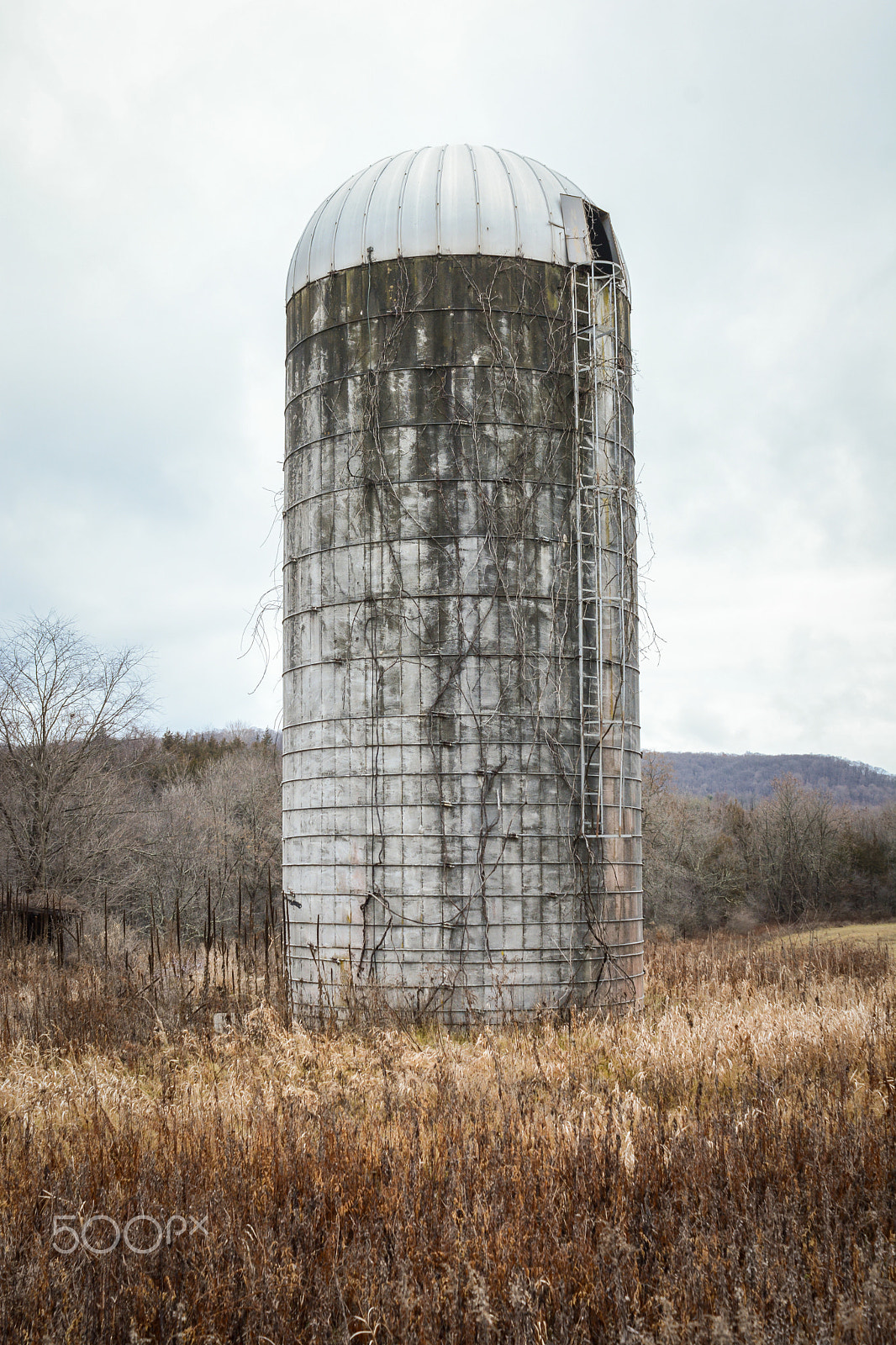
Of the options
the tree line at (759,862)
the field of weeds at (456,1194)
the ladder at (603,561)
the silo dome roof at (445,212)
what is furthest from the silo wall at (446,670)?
the tree line at (759,862)

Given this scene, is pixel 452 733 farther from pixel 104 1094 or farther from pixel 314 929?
pixel 104 1094

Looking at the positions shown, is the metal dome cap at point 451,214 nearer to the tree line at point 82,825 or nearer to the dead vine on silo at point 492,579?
the dead vine on silo at point 492,579

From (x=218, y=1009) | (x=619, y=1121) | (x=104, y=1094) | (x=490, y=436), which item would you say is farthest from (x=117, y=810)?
(x=619, y=1121)

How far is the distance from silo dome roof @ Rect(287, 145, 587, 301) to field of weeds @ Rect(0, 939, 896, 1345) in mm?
9996

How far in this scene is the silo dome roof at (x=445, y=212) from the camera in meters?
13.5

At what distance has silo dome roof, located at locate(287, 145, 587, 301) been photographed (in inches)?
532

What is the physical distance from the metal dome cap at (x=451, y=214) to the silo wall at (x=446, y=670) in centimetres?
29

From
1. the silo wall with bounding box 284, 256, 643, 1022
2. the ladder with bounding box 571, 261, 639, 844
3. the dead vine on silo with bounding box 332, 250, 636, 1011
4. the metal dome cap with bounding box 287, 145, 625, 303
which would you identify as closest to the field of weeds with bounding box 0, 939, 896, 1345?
the silo wall with bounding box 284, 256, 643, 1022

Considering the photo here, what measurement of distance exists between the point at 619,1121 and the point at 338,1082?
8.92 ft

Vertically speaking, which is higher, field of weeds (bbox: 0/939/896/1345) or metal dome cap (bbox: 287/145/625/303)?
metal dome cap (bbox: 287/145/625/303)

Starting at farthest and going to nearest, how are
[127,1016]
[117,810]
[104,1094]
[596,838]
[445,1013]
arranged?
[117,810], [596,838], [445,1013], [127,1016], [104,1094]

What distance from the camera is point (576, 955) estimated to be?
1259cm

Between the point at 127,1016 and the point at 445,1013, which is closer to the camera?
the point at 127,1016

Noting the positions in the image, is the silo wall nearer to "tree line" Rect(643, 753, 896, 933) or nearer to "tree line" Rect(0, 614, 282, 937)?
"tree line" Rect(0, 614, 282, 937)
